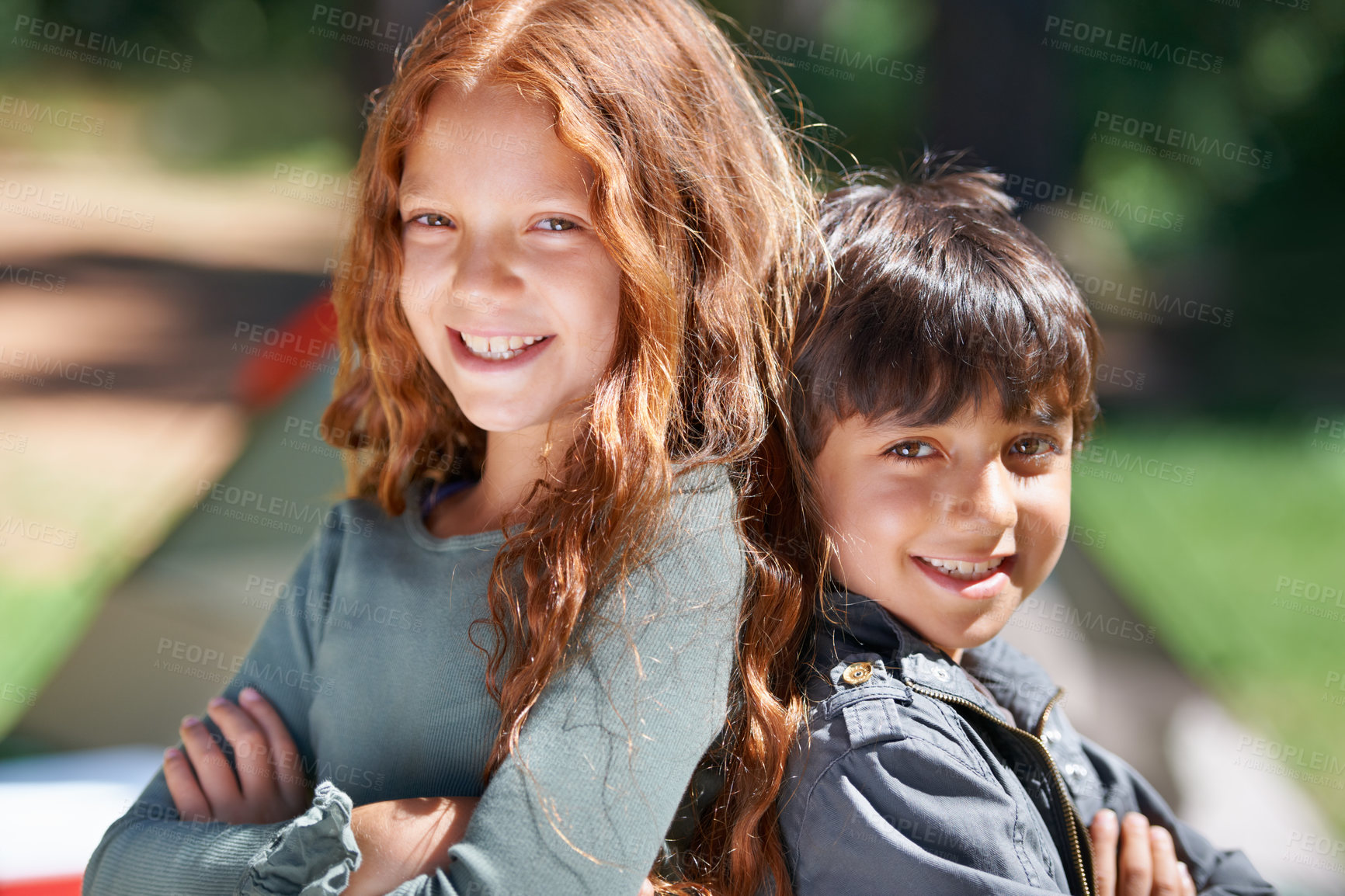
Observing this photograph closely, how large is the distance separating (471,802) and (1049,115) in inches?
228

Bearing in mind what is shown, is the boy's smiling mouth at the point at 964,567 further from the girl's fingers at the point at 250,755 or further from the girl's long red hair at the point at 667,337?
the girl's fingers at the point at 250,755

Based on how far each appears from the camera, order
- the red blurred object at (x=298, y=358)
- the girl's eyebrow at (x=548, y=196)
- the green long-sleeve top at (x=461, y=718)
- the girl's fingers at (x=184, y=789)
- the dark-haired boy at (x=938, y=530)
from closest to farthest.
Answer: the green long-sleeve top at (x=461, y=718) < the dark-haired boy at (x=938, y=530) < the girl's eyebrow at (x=548, y=196) < the girl's fingers at (x=184, y=789) < the red blurred object at (x=298, y=358)

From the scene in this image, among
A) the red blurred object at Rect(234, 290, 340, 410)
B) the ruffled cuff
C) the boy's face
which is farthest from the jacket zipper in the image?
the red blurred object at Rect(234, 290, 340, 410)

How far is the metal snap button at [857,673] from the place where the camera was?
1435 millimetres

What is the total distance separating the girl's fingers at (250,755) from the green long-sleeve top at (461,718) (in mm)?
54

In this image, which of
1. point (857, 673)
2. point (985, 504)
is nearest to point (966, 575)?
point (985, 504)

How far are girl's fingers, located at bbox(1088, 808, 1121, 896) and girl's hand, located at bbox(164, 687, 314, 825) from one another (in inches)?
48.5

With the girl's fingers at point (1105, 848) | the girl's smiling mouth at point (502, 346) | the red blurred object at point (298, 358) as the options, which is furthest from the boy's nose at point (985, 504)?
the red blurred object at point (298, 358)

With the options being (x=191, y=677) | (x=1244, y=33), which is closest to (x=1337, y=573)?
(x=191, y=677)

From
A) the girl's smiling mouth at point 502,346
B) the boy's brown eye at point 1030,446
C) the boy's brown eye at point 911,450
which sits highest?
the girl's smiling mouth at point 502,346

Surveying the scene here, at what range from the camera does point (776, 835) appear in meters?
1.40

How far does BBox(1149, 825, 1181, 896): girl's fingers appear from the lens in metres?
1.64

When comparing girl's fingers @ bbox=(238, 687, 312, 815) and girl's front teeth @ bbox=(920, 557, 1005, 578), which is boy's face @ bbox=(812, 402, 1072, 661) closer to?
girl's front teeth @ bbox=(920, 557, 1005, 578)

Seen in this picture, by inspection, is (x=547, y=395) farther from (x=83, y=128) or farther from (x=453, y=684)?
(x=83, y=128)
